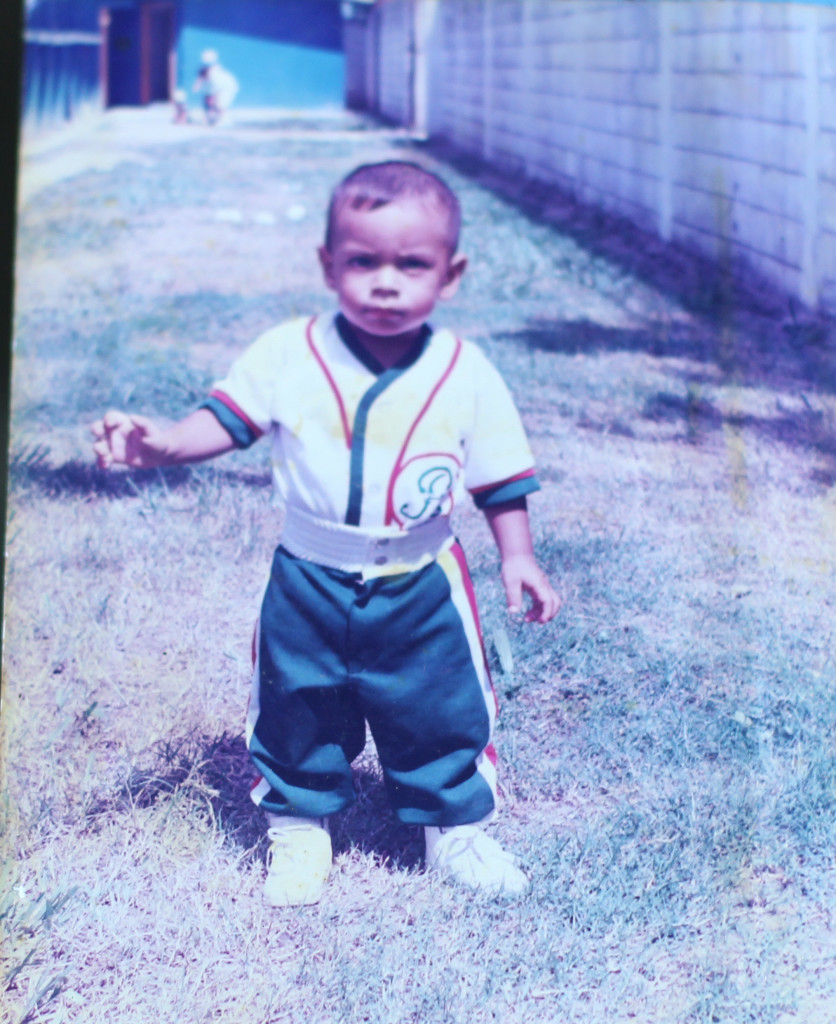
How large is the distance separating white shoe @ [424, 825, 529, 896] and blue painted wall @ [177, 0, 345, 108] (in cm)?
457

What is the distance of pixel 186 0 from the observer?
709 cm

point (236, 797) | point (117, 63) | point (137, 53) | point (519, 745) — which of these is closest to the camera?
point (236, 797)

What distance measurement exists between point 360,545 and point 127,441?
344 millimetres

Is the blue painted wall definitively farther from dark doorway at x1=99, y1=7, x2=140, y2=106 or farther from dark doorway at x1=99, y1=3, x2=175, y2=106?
dark doorway at x1=99, y1=7, x2=140, y2=106

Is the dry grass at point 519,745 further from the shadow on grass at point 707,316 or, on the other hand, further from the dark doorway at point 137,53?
the dark doorway at point 137,53

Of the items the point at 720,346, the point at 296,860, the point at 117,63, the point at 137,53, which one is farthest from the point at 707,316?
the point at 137,53

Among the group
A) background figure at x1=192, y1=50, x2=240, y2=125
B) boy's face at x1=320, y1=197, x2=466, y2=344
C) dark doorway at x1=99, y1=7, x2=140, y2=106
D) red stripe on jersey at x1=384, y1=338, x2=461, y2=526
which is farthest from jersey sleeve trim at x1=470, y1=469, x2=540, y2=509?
dark doorway at x1=99, y1=7, x2=140, y2=106

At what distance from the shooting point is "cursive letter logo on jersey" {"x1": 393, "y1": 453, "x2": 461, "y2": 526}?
1631 mm

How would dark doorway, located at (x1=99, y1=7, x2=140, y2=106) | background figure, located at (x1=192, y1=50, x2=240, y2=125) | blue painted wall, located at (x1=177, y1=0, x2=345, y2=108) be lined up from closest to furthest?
blue painted wall, located at (x1=177, y1=0, x2=345, y2=108), background figure, located at (x1=192, y1=50, x2=240, y2=125), dark doorway, located at (x1=99, y1=7, x2=140, y2=106)

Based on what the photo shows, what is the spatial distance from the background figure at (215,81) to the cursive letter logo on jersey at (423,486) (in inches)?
217

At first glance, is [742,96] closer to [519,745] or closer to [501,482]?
[519,745]

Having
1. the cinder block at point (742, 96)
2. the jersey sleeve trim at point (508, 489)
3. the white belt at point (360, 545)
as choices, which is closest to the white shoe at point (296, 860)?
the white belt at point (360, 545)

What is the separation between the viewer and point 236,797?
1.96 metres

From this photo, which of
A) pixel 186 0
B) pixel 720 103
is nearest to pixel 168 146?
pixel 186 0
